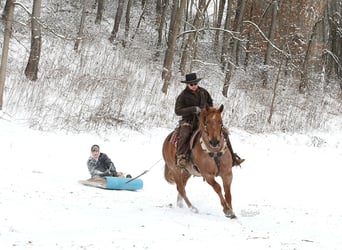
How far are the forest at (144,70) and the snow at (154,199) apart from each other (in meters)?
1.35

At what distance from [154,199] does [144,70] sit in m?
12.7

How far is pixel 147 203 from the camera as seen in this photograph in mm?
9109

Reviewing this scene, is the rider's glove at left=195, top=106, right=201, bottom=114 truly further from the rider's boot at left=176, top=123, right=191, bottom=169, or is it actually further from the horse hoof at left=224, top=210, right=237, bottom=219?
the horse hoof at left=224, top=210, right=237, bottom=219

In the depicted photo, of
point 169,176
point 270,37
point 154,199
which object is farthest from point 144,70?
point 169,176

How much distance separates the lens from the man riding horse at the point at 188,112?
848cm

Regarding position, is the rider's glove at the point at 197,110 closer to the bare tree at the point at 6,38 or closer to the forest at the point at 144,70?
the forest at the point at 144,70

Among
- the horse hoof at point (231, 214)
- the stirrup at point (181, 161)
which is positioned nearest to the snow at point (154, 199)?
the horse hoof at point (231, 214)

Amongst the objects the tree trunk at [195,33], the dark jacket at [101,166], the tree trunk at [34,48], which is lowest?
the dark jacket at [101,166]

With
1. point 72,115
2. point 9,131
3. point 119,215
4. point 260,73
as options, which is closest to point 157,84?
point 72,115

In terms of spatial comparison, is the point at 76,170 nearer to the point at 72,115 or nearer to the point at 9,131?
the point at 9,131

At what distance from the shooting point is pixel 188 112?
27.8ft

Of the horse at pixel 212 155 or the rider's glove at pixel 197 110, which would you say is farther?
the rider's glove at pixel 197 110

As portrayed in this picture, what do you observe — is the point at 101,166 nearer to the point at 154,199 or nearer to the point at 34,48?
the point at 154,199

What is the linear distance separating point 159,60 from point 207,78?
9.37 ft
